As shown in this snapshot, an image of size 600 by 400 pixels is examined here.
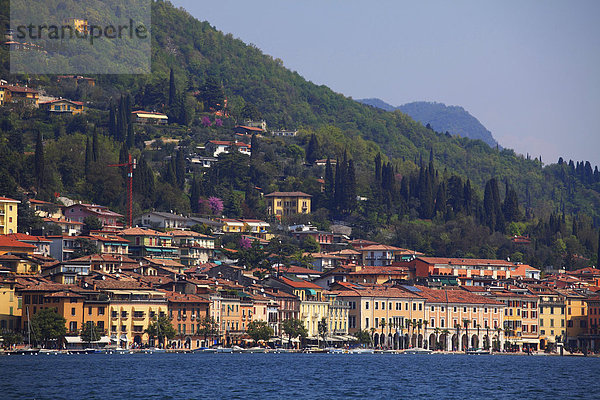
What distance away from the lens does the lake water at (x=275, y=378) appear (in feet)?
261

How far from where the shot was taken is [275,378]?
301ft

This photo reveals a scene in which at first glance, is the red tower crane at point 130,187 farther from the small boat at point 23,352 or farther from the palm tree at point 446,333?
the small boat at point 23,352

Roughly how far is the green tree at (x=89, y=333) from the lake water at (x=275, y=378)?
5.59ft

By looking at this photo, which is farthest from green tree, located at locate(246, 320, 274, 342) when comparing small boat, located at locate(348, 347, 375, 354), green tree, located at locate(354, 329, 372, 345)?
green tree, located at locate(354, 329, 372, 345)

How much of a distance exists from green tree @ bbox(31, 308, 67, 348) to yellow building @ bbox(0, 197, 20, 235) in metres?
35.4

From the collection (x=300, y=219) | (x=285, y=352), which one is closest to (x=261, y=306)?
(x=285, y=352)

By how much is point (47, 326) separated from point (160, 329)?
Answer: 1229 cm

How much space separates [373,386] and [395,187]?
11274 centimetres

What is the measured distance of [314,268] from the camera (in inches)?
6550

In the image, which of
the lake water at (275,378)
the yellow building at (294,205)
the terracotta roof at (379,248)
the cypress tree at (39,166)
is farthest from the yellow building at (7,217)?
the yellow building at (294,205)

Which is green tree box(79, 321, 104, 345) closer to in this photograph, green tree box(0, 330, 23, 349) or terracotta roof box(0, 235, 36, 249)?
green tree box(0, 330, 23, 349)

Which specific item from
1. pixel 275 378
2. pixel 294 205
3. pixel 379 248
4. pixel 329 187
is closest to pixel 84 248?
pixel 379 248

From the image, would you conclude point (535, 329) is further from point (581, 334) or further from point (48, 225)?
point (48, 225)

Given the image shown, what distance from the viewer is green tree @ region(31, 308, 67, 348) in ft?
352
